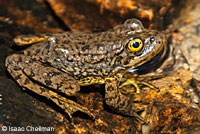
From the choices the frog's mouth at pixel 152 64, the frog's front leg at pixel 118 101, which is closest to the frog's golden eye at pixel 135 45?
the frog's front leg at pixel 118 101

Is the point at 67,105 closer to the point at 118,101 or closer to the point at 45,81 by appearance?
the point at 45,81

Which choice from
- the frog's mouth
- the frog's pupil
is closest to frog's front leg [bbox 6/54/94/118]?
the frog's pupil

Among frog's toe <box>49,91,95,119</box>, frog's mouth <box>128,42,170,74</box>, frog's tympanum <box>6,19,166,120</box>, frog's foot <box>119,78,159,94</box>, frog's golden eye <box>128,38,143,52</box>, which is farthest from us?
frog's mouth <box>128,42,170,74</box>

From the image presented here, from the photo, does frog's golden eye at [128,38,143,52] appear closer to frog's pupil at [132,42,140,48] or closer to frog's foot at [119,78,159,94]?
frog's pupil at [132,42,140,48]

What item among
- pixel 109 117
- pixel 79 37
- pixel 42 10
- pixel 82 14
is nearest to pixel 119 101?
pixel 109 117

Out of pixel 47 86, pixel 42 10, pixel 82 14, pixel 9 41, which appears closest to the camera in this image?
pixel 47 86

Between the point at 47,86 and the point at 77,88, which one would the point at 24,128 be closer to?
the point at 47,86
